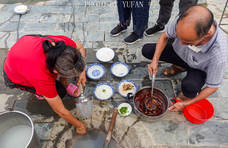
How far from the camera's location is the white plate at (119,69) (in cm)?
361

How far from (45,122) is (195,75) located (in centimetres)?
268

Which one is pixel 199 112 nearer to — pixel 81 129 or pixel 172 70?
pixel 172 70

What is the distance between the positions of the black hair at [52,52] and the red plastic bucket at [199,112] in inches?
90.3

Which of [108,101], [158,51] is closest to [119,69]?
[108,101]

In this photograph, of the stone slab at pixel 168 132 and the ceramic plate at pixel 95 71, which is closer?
the stone slab at pixel 168 132

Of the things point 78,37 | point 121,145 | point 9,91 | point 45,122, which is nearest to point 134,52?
point 78,37

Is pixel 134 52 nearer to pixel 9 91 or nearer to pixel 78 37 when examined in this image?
pixel 78 37

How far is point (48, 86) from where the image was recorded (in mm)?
2133

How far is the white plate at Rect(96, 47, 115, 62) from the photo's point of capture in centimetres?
387

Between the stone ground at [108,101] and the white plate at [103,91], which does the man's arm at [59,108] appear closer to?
the stone ground at [108,101]

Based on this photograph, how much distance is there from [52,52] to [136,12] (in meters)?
2.45

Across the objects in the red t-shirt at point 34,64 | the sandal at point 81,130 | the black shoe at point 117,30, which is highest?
the red t-shirt at point 34,64

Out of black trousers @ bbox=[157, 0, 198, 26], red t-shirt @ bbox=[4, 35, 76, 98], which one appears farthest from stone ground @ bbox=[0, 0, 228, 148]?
red t-shirt @ bbox=[4, 35, 76, 98]

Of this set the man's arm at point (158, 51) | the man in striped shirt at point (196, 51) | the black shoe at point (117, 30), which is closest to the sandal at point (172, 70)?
the man in striped shirt at point (196, 51)
